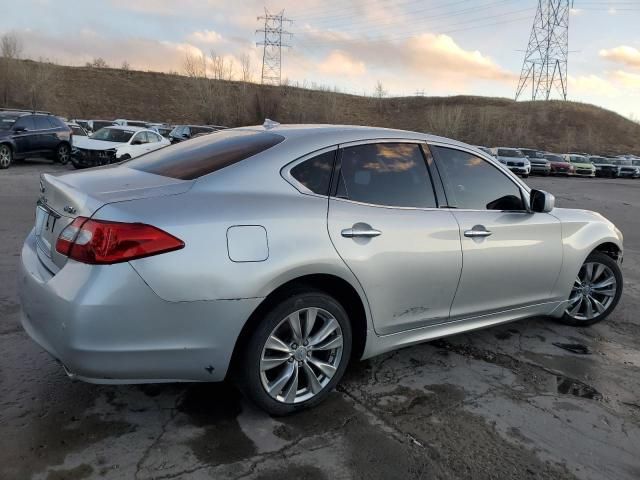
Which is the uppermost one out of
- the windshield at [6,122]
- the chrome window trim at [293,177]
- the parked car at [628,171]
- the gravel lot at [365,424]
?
the windshield at [6,122]

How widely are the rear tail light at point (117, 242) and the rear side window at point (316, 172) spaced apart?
34.0 inches

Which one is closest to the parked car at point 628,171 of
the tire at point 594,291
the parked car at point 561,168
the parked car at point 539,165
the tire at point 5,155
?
the parked car at point 561,168

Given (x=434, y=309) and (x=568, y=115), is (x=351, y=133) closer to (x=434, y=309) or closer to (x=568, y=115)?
(x=434, y=309)

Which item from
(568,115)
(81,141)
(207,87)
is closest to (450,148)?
(81,141)

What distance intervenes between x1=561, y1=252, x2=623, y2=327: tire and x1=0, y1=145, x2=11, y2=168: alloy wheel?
633 inches

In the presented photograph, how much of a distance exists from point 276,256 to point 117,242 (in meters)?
0.78

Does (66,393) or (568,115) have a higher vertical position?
(568,115)

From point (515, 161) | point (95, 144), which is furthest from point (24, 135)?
point (515, 161)

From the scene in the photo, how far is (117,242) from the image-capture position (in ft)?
8.21

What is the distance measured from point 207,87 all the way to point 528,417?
201 feet

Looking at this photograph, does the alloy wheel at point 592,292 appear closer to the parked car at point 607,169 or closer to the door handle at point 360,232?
the door handle at point 360,232

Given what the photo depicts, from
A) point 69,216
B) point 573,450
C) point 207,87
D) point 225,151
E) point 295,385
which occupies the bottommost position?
point 573,450

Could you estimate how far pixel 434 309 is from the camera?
141 inches

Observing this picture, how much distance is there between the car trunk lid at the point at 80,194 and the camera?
271cm
